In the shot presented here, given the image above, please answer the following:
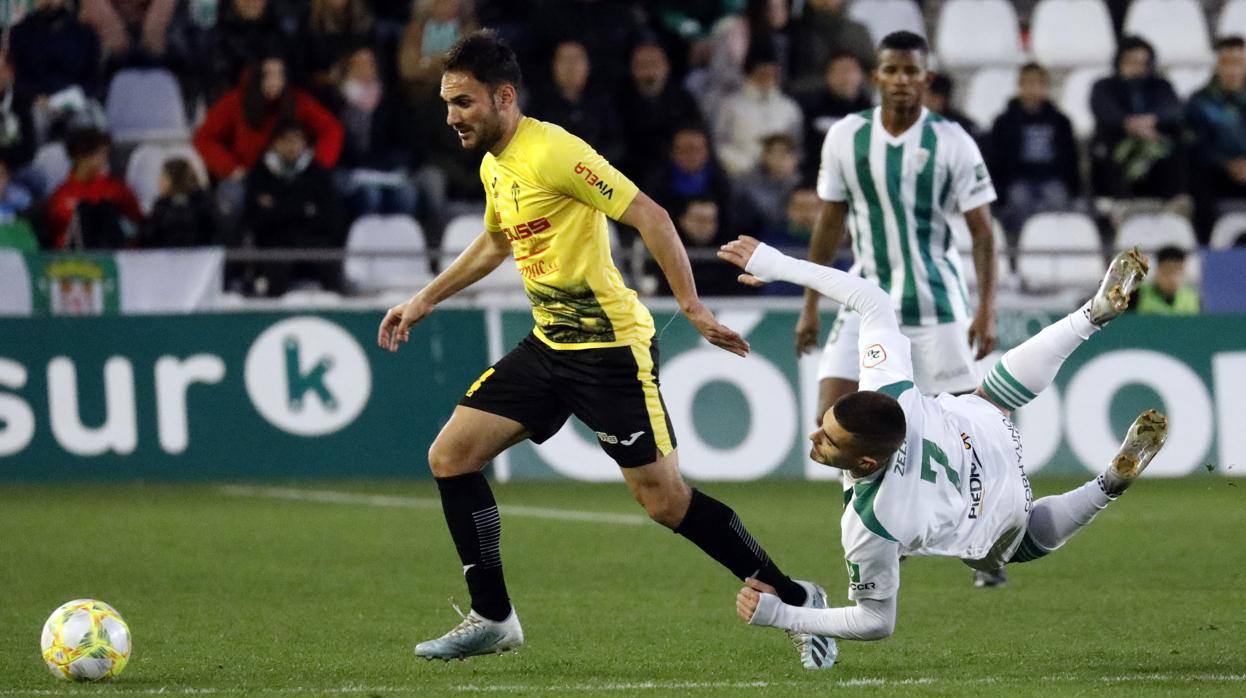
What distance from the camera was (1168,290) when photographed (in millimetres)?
13469

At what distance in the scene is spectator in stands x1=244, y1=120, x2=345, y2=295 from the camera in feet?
47.2

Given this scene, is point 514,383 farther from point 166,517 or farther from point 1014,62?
point 1014,62

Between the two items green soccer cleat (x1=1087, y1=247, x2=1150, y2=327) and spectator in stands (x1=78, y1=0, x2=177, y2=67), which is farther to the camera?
spectator in stands (x1=78, y1=0, x2=177, y2=67)

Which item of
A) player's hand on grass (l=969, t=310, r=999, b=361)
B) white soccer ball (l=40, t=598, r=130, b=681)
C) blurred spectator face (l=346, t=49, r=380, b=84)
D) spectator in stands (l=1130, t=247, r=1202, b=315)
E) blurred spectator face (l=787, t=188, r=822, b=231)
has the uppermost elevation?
blurred spectator face (l=346, t=49, r=380, b=84)

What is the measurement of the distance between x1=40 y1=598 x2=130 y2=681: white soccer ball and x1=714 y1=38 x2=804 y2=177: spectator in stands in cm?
1004

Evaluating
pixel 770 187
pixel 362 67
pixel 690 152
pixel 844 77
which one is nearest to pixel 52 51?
pixel 362 67

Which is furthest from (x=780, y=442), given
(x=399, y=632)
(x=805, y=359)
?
(x=399, y=632)

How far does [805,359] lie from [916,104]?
466cm

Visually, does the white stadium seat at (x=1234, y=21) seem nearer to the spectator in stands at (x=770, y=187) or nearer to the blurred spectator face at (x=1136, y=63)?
the blurred spectator face at (x=1136, y=63)

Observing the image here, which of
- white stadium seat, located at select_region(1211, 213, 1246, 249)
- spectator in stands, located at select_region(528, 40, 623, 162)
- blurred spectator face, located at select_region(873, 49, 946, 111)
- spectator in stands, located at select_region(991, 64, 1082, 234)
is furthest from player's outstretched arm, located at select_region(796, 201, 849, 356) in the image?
white stadium seat, located at select_region(1211, 213, 1246, 249)

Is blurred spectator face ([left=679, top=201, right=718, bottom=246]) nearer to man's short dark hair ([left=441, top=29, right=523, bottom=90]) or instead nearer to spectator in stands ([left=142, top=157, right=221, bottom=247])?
spectator in stands ([left=142, top=157, right=221, bottom=247])

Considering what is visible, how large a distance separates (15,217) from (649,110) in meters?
4.78

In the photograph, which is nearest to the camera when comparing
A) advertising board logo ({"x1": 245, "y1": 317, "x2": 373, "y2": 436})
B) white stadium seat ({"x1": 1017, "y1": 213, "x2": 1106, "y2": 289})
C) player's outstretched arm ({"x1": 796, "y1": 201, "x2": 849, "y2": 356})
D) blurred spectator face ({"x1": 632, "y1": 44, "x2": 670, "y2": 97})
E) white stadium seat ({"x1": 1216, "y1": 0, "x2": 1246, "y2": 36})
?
player's outstretched arm ({"x1": 796, "y1": 201, "x2": 849, "y2": 356})

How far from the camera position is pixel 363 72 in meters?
15.7
